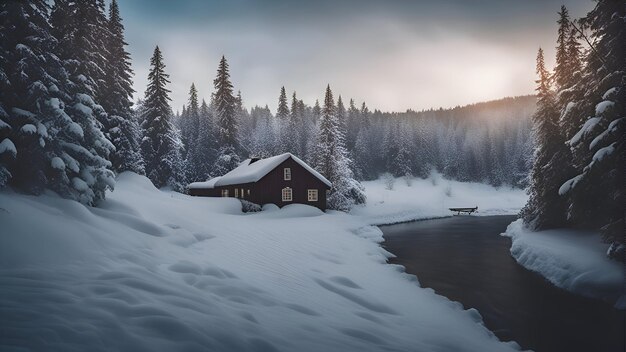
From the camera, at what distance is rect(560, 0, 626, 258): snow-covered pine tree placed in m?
12.1

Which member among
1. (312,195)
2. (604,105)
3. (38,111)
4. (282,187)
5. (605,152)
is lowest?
(312,195)

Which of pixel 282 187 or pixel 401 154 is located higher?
pixel 401 154

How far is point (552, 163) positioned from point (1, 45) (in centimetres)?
2930

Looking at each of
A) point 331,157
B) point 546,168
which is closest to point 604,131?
point 546,168

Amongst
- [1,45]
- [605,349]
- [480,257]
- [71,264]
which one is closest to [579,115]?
[480,257]

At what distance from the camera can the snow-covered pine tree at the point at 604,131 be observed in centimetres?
1211

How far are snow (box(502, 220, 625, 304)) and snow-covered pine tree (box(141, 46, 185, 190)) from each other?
3717 centimetres

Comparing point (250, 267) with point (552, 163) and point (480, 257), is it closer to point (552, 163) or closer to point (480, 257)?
point (480, 257)

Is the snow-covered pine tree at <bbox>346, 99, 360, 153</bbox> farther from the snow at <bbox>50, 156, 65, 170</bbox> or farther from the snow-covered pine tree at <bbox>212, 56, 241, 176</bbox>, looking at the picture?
the snow at <bbox>50, 156, 65, 170</bbox>

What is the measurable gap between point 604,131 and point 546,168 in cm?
1081

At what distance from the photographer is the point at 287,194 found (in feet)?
117

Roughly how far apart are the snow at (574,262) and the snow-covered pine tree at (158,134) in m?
37.2

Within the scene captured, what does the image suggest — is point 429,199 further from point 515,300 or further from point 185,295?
point 185,295

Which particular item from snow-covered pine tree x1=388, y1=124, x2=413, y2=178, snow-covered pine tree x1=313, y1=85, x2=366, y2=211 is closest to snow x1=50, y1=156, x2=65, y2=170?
snow-covered pine tree x1=313, y1=85, x2=366, y2=211
